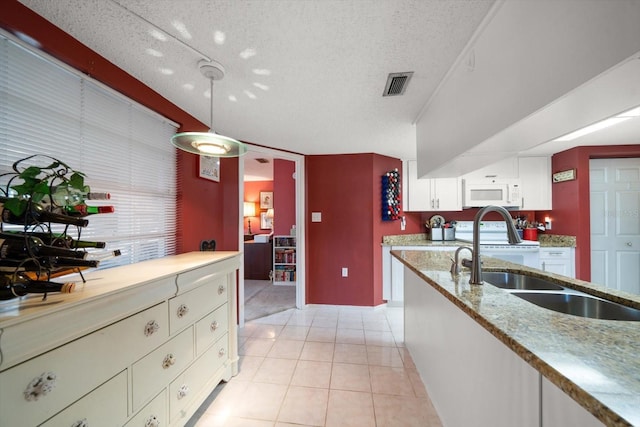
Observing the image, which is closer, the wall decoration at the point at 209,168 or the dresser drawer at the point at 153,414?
the dresser drawer at the point at 153,414

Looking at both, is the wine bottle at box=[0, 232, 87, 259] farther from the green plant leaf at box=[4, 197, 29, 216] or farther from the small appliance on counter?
the small appliance on counter

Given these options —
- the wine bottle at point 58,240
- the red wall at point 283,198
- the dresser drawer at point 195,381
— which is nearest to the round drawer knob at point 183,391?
the dresser drawer at point 195,381

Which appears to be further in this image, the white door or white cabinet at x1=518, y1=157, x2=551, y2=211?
white cabinet at x1=518, y1=157, x2=551, y2=211

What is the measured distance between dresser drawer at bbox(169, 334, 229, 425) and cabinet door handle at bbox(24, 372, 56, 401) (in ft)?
2.09

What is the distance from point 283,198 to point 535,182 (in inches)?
162

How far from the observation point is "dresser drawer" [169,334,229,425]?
131cm

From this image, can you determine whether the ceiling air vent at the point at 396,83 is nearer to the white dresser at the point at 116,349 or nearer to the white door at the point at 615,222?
the white dresser at the point at 116,349

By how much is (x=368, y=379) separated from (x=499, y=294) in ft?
4.23

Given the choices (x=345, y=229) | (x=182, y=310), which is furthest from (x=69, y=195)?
(x=345, y=229)

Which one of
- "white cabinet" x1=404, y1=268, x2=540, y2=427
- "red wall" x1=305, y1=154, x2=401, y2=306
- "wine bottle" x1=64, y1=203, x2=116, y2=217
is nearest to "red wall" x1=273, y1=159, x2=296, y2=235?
"red wall" x1=305, y1=154, x2=401, y2=306

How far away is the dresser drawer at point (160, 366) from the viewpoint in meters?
1.09

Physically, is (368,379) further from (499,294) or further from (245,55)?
(245,55)

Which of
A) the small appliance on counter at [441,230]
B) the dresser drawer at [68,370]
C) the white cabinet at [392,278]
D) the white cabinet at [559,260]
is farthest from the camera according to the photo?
the small appliance on counter at [441,230]

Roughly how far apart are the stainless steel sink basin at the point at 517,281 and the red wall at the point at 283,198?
3649 mm
